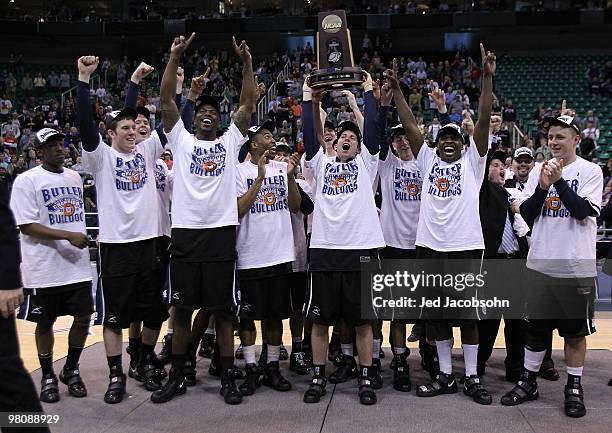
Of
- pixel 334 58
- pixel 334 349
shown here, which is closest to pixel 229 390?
pixel 334 349

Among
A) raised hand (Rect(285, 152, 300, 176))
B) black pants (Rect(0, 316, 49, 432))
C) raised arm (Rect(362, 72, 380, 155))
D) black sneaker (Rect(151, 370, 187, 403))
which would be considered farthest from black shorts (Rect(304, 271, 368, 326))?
black pants (Rect(0, 316, 49, 432))

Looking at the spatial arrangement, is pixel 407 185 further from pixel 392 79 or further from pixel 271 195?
pixel 271 195

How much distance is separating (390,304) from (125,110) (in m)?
2.61

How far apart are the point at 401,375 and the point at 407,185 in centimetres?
154

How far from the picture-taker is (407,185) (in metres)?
5.45

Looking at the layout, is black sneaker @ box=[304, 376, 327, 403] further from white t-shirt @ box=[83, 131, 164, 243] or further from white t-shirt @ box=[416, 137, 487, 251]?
white t-shirt @ box=[83, 131, 164, 243]

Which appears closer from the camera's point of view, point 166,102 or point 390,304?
point 166,102

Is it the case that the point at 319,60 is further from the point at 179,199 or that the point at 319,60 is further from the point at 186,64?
the point at 186,64

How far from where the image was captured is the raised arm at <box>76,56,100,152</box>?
4.73 meters

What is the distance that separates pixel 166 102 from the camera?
491 cm

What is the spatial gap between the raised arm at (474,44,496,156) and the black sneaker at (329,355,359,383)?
2011mm

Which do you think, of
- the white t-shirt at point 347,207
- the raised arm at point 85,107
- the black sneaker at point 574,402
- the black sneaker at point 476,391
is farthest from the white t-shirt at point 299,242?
the black sneaker at point 574,402

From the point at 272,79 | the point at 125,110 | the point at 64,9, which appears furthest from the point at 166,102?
the point at 64,9

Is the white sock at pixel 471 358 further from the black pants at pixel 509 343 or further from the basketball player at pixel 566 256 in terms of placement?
the black pants at pixel 509 343
